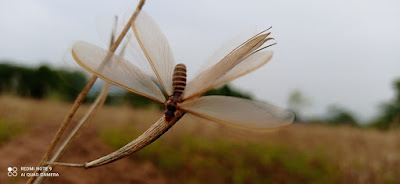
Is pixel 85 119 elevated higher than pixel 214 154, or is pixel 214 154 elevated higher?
pixel 85 119

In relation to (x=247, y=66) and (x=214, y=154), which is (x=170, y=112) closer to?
(x=247, y=66)

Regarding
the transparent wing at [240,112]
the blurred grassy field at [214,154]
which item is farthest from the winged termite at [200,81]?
the blurred grassy field at [214,154]

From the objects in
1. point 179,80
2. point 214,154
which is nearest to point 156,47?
point 179,80

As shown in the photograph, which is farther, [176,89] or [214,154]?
[214,154]

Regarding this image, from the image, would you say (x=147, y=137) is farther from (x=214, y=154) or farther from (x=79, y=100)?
(x=214, y=154)

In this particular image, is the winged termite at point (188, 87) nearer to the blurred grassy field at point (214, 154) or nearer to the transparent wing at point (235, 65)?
the transparent wing at point (235, 65)

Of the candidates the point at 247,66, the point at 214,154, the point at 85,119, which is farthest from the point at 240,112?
the point at 214,154
